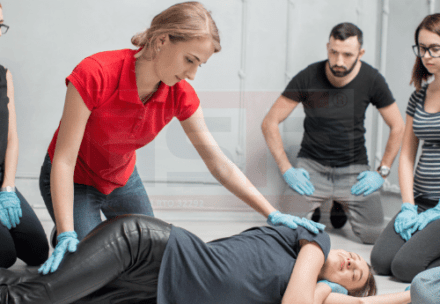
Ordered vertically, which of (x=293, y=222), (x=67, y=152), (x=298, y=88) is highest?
(x=298, y=88)

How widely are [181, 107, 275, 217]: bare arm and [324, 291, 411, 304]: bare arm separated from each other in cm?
28

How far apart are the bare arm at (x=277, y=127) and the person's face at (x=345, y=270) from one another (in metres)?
1.02

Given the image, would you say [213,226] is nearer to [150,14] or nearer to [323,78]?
[323,78]

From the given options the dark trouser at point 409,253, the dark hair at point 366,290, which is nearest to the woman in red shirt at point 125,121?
the dark hair at point 366,290

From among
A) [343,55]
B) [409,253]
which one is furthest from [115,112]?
[343,55]

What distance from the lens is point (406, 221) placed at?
148 centimetres

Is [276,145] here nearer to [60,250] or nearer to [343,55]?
[343,55]

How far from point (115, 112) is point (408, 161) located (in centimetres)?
119

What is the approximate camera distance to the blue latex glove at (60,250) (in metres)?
0.83

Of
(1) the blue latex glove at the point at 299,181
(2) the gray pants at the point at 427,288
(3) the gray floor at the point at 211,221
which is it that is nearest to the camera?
(2) the gray pants at the point at 427,288

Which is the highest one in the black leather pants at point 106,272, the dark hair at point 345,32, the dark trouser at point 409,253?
the dark hair at point 345,32

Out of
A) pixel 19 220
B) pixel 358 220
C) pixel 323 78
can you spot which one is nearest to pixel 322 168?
pixel 358 220

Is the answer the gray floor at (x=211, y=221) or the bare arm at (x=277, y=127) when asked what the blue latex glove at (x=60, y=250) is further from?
the bare arm at (x=277, y=127)

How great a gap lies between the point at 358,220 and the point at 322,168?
0.32 m
